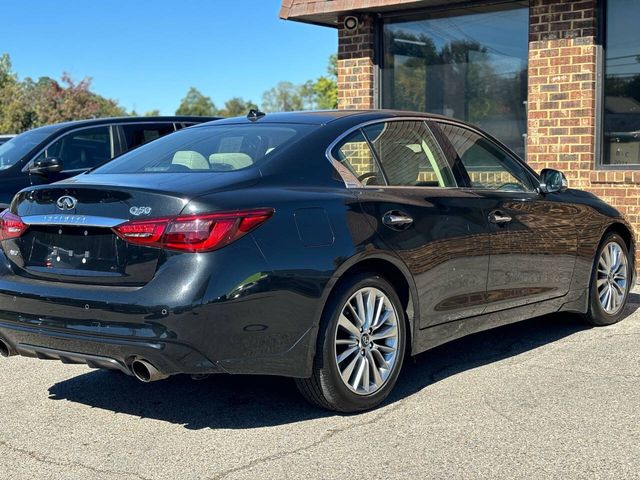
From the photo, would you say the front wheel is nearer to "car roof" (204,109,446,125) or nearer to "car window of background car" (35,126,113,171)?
"car roof" (204,109,446,125)

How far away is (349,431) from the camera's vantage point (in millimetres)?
4383

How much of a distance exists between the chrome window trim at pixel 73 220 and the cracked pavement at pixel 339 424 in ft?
3.45

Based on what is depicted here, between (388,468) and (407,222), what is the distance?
1.51 m

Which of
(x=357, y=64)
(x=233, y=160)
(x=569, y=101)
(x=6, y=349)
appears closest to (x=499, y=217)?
(x=233, y=160)

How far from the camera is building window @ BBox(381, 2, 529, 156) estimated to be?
34.1ft

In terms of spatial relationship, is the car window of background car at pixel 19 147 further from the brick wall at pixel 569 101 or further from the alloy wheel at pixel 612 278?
the alloy wheel at pixel 612 278

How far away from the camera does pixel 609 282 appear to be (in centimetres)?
685

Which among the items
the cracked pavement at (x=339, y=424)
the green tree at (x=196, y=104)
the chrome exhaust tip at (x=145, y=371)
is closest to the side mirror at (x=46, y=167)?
the cracked pavement at (x=339, y=424)

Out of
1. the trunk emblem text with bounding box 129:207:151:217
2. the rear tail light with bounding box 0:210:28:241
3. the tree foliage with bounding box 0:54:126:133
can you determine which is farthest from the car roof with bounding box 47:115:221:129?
the tree foliage with bounding box 0:54:126:133

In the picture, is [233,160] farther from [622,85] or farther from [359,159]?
[622,85]

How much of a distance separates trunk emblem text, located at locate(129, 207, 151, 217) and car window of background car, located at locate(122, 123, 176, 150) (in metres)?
5.71

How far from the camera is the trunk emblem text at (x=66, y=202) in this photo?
441cm

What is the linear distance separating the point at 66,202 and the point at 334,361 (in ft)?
5.15

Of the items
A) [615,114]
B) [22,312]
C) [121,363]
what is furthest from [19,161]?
[615,114]
